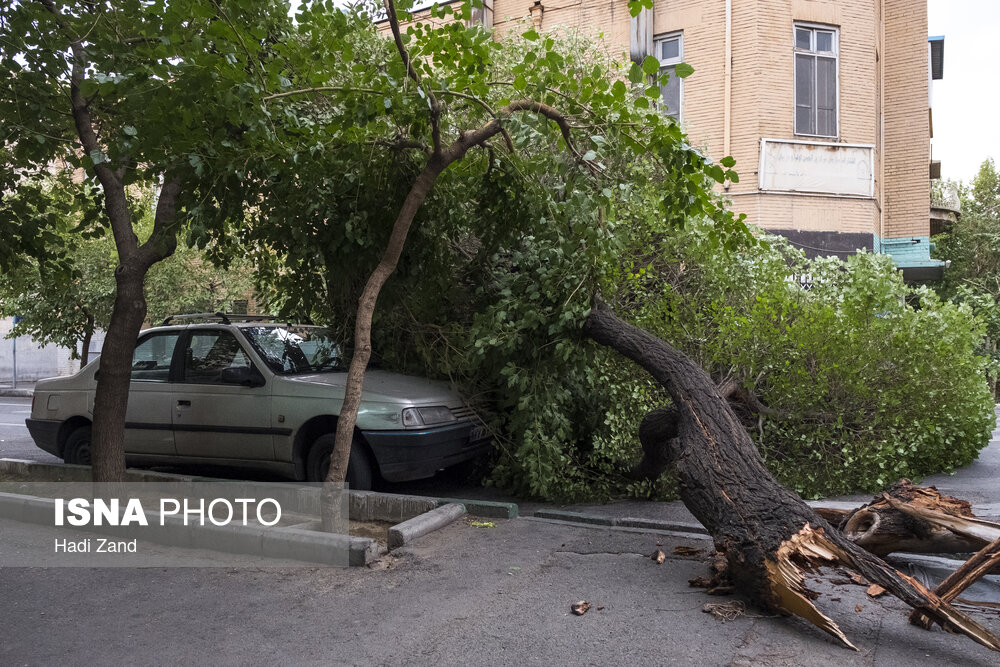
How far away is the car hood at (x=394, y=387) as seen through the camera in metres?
6.82

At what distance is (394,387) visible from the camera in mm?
7055

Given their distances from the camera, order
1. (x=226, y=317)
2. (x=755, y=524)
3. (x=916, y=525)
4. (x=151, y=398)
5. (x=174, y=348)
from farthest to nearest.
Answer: (x=226, y=317)
(x=174, y=348)
(x=151, y=398)
(x=916, y=525)
(x=755, y=524)

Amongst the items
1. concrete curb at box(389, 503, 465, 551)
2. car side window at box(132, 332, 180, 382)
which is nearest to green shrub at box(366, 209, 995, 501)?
concrete curb at box(389, 503, 465, 551)

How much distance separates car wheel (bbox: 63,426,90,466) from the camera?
837cm

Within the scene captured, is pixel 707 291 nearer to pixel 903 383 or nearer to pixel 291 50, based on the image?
pixel 903 383

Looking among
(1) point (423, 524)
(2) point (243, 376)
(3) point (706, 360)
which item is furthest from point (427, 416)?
(3) point (706, 360)

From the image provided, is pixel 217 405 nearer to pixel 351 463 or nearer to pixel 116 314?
pixel 116 314

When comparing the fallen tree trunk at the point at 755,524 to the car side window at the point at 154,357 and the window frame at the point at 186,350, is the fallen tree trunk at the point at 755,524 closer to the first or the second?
the window frame at the point at 186,350

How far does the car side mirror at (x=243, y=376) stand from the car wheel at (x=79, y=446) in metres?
2.25

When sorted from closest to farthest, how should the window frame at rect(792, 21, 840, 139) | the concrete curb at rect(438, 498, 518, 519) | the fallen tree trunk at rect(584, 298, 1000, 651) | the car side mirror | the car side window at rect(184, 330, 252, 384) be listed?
1. the fallen tree trunk at rect(584, 298, 1000, 651)
2. the concrete curb at rect(438, 498, 518, 519)
3. the car side mirror
4. the car side window at rect(184, 330, 252, 384)
5. the window frame at rect(792, 21, 840, 139)

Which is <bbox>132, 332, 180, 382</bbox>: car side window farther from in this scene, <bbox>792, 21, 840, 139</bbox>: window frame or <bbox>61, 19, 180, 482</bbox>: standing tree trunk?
<bbox>792, 21, 840, 139</bbox>: window frame

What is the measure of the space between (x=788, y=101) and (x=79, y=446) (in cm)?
1354

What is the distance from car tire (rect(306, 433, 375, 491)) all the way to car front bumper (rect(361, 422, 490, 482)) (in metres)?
0.16

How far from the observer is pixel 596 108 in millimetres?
5262
